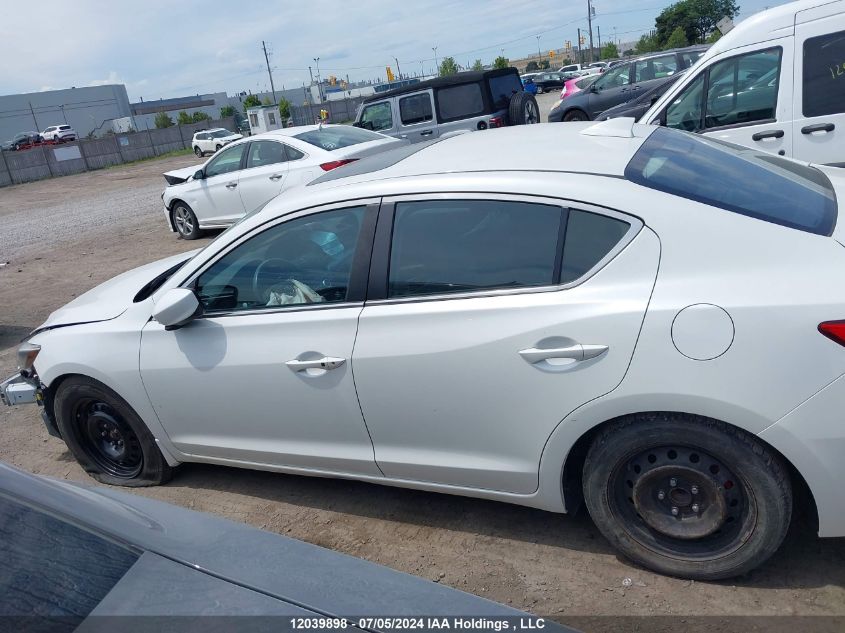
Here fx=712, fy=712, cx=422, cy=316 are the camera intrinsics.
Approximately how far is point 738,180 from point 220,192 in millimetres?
9074

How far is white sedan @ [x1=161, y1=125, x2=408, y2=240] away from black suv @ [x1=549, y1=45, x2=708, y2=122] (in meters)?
7.29

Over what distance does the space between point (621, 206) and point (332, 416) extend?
1506 mm

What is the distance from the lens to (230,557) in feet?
6.12

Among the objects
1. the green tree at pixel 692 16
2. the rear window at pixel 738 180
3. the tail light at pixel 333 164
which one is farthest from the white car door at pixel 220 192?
the green tree at pixel 692 16

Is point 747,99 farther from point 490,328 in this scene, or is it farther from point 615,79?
point 615,79

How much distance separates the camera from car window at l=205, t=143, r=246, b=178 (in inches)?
419

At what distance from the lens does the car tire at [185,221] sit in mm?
11415

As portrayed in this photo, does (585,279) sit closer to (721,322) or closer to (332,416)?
(721,322)

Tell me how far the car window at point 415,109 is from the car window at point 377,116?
301 mm

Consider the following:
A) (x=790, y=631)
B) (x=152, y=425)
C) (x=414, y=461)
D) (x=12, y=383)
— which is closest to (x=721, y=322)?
(x=790, y=631)

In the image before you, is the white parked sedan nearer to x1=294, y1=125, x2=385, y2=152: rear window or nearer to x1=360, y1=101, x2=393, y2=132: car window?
x1=294, y1=125, x2=385, y2=152: rear window

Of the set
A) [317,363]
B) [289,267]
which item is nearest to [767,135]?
[289,267]

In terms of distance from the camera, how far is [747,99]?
6.22 meters

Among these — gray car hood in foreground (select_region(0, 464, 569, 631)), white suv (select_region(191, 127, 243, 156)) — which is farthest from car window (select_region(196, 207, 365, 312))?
white suv (select_region(191, 127, 243, 156))
